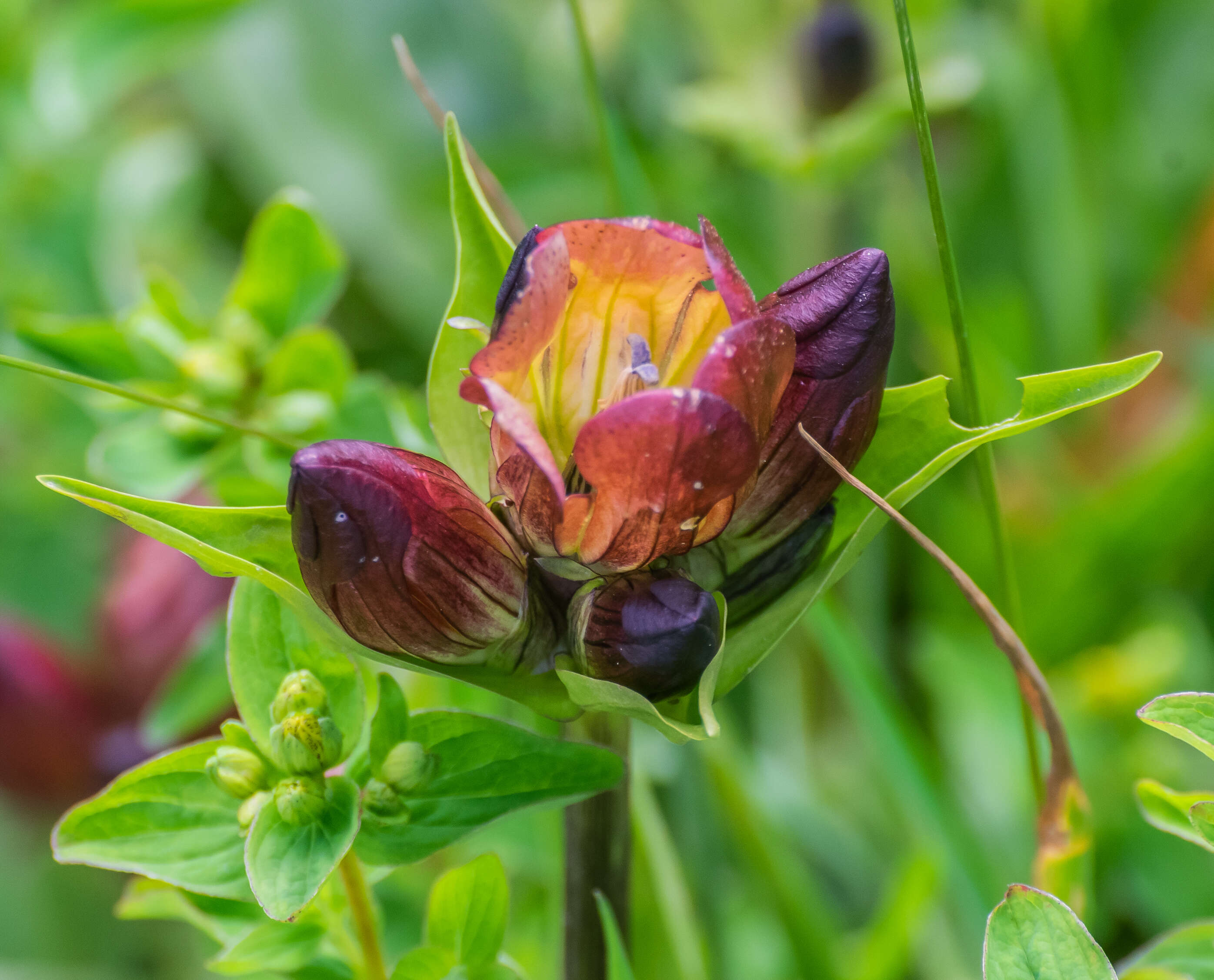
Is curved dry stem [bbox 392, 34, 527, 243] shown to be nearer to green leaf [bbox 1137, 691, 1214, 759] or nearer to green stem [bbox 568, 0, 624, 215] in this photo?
green stem [bbox 568, 0, 624, 215]

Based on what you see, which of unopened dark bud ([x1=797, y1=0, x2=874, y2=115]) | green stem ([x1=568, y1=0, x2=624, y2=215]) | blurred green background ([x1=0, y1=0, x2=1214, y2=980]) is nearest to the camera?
green stem ([x1=568, y1=0, x2=624, y2=215])

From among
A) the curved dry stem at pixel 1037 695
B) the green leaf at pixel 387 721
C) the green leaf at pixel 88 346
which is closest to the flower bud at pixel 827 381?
the curved dry stem at pixel 1037 695

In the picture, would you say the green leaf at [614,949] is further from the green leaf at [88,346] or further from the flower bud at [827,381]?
the green leaf at [88,346]

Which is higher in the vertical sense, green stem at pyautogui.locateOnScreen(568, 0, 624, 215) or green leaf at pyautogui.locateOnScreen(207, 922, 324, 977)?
green stem at pyautogui.locateOnScreen(568, 0, 624, 215)

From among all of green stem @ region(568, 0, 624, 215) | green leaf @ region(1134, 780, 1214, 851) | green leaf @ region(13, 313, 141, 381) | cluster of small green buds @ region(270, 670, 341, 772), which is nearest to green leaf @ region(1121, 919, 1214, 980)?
green leaf @ region(1134, 780, 1214, 851)

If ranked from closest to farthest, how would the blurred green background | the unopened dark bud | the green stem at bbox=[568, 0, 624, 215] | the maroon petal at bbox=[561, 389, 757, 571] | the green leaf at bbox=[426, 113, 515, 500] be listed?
1. the maroon petal at bbox=[561, 389, 757, 571]
2. the green leaf at bbox=[426, 113, 515, 500]
3. the green stem at bbox=[568, 0, 624, 215]
4. the blurred green background
5. the unopened dark bud

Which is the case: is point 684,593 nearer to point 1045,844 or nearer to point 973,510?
point 1045,844

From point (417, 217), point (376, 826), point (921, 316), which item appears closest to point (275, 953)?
point (376, 826)
